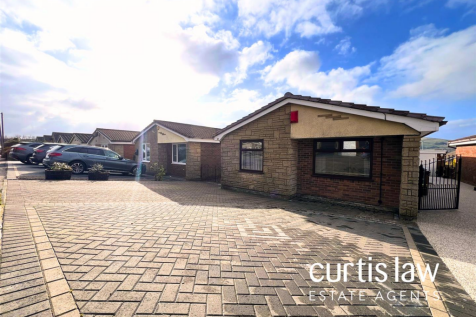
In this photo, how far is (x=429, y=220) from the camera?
6285mm

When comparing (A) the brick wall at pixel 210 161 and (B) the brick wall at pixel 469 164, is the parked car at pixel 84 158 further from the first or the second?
(B) the brick wall at pixel 469 164

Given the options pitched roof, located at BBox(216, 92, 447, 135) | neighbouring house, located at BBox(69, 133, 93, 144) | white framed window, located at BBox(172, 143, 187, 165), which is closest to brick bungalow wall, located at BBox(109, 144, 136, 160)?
white framed window, located at BBox(172, 143, 187, 165)

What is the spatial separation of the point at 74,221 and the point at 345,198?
802 centimetres

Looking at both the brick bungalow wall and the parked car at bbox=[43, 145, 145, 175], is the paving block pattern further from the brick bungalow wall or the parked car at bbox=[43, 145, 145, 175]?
the brick bungalow wall

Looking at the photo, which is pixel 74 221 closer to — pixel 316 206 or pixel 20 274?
pixel 20 274

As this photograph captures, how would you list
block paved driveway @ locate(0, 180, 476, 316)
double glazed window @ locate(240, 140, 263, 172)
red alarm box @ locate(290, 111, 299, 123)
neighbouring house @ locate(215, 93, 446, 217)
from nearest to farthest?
block paved driveway @ locate(0, 180, 476, 316)
neighbouring house @ locate(215, 93, 446, 217)
red alarm box @ locate(290, 111, 299, 123)
double glazed window @ locate(240, 140, 263, 172)

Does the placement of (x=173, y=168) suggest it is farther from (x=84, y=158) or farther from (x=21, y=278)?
(x=21, y=278)

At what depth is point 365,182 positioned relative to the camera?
723 cm

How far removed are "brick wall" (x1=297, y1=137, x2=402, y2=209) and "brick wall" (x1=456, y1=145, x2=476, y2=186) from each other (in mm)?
10803

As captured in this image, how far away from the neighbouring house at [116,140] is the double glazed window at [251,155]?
49.4ft

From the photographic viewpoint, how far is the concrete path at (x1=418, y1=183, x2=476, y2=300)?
343 centimetres

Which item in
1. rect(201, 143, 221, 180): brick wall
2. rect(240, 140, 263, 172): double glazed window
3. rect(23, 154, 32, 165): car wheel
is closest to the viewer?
rect(240, 140, 263, 172): double glazed window

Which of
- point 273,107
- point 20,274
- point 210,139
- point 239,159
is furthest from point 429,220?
point 210,139

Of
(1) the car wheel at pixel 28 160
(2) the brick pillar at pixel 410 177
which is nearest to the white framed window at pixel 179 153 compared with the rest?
(1) the car wheel at pixel 28 160
